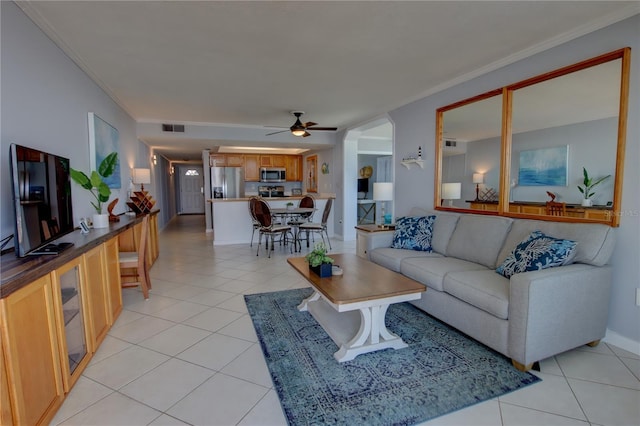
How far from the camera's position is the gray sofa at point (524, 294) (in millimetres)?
2025

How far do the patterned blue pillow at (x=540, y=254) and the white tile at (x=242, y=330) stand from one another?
209cm

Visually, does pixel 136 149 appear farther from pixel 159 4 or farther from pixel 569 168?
pixel 569 168

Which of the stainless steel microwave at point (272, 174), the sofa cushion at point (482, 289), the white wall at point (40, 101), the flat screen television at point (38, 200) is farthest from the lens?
the stainless steel microwave at point (272, 174)

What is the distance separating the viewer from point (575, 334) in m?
2.20

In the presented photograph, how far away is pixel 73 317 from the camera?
2004 millimetres

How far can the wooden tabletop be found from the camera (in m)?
2.16

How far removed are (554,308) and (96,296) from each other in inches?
126

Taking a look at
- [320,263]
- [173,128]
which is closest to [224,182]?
[173,128]

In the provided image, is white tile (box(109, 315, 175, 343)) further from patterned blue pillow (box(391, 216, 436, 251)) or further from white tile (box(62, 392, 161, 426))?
patterned blue pillow (box(391, 216, 436, 251))

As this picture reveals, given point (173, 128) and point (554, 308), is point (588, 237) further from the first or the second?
point (173, 128)

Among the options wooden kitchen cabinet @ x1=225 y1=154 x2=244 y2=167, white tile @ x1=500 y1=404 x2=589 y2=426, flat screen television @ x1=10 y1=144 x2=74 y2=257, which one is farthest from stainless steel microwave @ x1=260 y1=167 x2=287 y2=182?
white tile @ x1=500 y1=404 x2=589 y2=426

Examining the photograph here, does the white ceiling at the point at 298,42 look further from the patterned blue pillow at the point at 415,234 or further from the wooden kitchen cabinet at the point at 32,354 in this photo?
the wooden kitchen cabinet at the point at 32,354

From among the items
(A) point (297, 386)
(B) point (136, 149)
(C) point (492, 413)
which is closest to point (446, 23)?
(C) point (492, 413)

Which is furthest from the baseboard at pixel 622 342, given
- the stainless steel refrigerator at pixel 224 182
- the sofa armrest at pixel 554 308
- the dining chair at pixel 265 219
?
the stainless steel refrigerator at pixel 224 182
